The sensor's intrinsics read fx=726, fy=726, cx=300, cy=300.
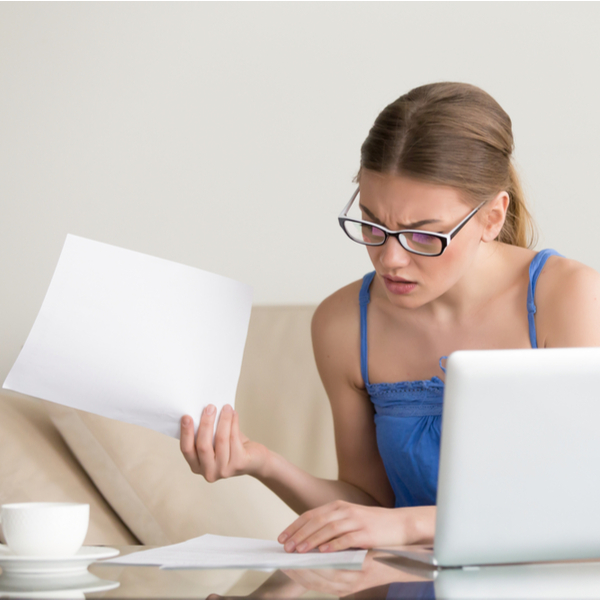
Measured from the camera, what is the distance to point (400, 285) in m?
1.22

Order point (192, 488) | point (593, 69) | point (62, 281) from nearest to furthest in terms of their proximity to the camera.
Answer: point (62, 281) < point (192, 488) < point (593, 69)

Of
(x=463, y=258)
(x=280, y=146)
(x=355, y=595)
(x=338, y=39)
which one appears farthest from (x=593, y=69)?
(x=355, y=595)

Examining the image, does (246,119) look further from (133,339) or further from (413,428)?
(133,339)

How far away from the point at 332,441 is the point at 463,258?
797 mm

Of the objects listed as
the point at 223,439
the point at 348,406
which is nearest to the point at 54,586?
the point at 223,439

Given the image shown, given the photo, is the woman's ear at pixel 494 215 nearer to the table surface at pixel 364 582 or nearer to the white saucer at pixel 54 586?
the table surface at pixel 364 582

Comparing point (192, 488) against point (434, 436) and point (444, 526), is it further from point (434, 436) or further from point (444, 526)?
point (444, 526)

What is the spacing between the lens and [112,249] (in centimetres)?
96

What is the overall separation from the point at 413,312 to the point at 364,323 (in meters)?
0.10

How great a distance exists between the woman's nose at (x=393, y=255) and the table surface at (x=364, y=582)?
52 cm

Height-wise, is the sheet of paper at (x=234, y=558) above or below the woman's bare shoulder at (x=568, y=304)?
below

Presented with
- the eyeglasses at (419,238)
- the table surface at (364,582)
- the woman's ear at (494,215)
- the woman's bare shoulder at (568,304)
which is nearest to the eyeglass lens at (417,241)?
the eyeglasses at (419,238)

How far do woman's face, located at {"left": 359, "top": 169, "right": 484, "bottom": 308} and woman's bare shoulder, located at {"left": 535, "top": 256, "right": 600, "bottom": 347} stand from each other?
19 cm

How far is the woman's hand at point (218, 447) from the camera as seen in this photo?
1.05m
